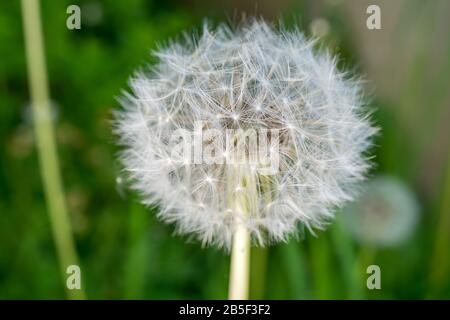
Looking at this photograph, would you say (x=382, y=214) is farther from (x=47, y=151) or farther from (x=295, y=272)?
(x=47, y=151)

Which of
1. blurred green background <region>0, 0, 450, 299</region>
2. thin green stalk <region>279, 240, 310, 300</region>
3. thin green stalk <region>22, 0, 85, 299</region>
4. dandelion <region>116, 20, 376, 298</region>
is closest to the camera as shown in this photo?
dandelion <region>116, 20, 376, 298</region>

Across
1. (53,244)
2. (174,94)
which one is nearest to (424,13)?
(174,94)

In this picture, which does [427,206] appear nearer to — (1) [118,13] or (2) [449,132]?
(2) [449,132]

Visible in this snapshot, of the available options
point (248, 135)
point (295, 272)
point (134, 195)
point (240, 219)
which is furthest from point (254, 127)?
point (134, 195)

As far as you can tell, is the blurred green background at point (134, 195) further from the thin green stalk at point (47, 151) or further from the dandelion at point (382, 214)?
the thin green stalk at point (47, 151)

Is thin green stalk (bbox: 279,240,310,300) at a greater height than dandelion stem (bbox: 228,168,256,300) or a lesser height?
lesser

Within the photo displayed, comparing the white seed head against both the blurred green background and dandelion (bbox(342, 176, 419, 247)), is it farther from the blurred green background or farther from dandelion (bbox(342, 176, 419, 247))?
dandelion (bbox(342, 176, 419, 247))

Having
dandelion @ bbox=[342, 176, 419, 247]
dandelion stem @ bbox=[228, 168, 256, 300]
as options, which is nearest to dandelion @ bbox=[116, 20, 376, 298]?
dandelion stem @ bbox=[228, 168, 256, 300]
